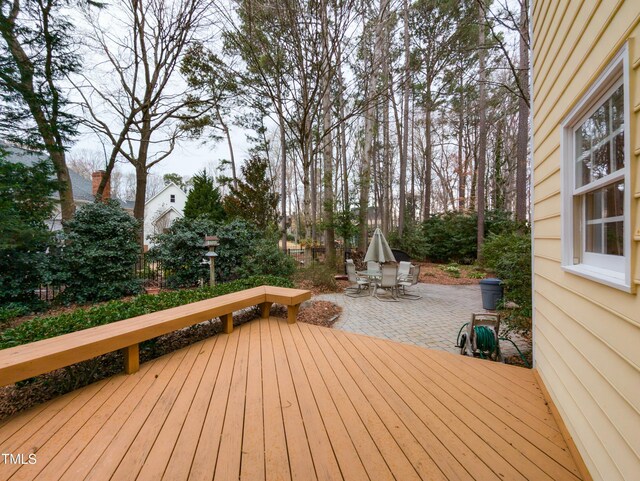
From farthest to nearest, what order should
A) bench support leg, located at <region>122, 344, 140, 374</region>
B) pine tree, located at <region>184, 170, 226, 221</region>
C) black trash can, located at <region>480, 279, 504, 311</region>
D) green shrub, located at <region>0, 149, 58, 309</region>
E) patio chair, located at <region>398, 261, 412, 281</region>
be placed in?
pine tree, located at <region>184, 170, 226, 221</region>, patio chair, located at <region>398, 261, 412, 281</region>, black trash can, located at <region>480, 279, 504, 311</region>, green shrub, located at <region>0, 149, 58, 309</region>, bench support leg, located at <region>122, 344, 140, 374</region>

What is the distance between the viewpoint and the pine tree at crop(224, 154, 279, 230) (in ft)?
39.8

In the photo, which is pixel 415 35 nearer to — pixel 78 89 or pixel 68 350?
pixel 78 89

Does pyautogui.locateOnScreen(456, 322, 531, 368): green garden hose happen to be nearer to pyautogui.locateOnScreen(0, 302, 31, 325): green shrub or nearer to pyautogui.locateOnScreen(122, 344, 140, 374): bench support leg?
pyautogui.locateOnScreen(122, 344, 140, 374): bench support leg

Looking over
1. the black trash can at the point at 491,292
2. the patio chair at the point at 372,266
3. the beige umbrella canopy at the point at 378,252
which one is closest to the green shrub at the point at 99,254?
the beige umbrella canopy at the point at 378,252

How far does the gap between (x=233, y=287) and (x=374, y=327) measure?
2.43 m

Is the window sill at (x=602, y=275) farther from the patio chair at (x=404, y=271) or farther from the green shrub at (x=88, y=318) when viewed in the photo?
the patio chair at (x=404, y=271)

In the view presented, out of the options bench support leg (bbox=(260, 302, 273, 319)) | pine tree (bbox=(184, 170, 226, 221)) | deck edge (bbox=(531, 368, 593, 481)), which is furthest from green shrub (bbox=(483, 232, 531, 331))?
pine tree (bbox=(184, 170, 226, 221))

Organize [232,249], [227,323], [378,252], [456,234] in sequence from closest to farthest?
[227,323] → [378,252] → [232,249] → [456,234]

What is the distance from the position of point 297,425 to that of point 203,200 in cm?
1540

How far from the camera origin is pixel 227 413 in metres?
1.89

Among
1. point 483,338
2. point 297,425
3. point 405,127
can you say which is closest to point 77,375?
point 297,425

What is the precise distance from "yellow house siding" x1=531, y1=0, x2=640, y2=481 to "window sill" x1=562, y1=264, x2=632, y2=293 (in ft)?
0.13

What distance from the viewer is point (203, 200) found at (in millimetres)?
15375

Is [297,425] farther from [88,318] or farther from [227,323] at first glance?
[88,318]
